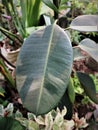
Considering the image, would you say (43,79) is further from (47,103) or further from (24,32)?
(24,32)

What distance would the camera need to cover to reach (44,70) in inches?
28.4

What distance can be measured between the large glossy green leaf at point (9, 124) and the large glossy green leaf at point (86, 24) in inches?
15.0

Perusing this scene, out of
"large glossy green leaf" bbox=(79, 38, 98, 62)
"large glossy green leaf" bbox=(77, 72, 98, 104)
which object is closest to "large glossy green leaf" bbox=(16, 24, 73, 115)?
"large glossy green leaf" bbox=(79, 38, 98, 62)

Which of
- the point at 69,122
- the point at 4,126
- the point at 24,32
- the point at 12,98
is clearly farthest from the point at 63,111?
the point at 24,32

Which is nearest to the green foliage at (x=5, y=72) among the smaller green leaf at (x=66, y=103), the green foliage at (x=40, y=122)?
the green foliage at (x=40, y=122)

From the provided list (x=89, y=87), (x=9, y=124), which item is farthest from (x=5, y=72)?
(x=89, y=87)

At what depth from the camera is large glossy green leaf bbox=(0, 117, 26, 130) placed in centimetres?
100

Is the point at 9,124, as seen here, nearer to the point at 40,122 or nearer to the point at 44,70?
the point at 40,122

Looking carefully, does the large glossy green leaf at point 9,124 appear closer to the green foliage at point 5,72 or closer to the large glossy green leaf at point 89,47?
the green foliage at point 5,72

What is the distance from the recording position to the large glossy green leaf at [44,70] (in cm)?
68

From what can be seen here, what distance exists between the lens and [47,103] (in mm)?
672

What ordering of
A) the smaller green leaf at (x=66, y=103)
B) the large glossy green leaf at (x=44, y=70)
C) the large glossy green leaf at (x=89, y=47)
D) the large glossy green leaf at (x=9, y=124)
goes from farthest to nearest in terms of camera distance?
the smaller green leaf at (x=66, y=103), the large glossy green leaf at (x=9, y=124), the large glossy green leaf at (x=89, y=47), the large glossy green leaf at (x=44, y=70)

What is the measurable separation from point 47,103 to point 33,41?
0.21 meters

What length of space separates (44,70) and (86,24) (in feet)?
1.01
